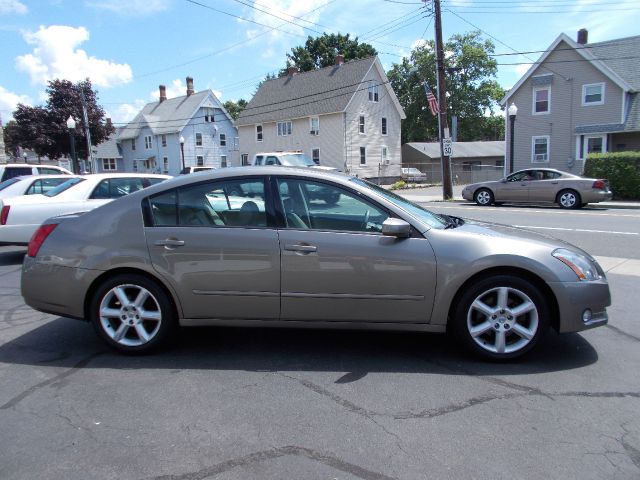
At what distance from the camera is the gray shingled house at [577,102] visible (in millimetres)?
27688

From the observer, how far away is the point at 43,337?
484cm

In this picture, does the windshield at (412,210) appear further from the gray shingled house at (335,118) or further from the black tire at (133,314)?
the gray shingled house at (335,118)

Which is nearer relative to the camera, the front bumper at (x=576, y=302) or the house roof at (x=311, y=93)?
the front bumper at (x=576, y=302)

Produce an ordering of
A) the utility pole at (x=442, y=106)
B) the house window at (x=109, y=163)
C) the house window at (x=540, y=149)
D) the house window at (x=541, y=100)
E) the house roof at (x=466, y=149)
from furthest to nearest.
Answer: the house window at (x=109, y=163)
the house roof at (x=466, y=149)
the house window at (x=540, y=149)
the house window at (x=541, y=100)
the utility pole at (x=442, y=106)

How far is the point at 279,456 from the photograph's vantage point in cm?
282

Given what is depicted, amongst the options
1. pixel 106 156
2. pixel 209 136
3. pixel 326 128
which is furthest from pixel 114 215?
pixel 106 156

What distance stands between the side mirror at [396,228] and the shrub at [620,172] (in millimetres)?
19561

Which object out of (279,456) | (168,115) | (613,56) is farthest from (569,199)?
(168,115)

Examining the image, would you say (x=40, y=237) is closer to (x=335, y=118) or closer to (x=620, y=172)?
(x=620, y=172)

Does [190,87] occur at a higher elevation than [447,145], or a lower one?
higher

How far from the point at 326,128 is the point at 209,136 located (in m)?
17.7

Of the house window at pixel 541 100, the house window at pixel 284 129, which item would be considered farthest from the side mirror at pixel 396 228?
the house window at pixel 284 129

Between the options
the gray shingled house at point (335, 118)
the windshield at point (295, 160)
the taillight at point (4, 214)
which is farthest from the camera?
the gray shingled house at point (335, 118)

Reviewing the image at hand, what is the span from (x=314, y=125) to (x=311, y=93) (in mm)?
2757
